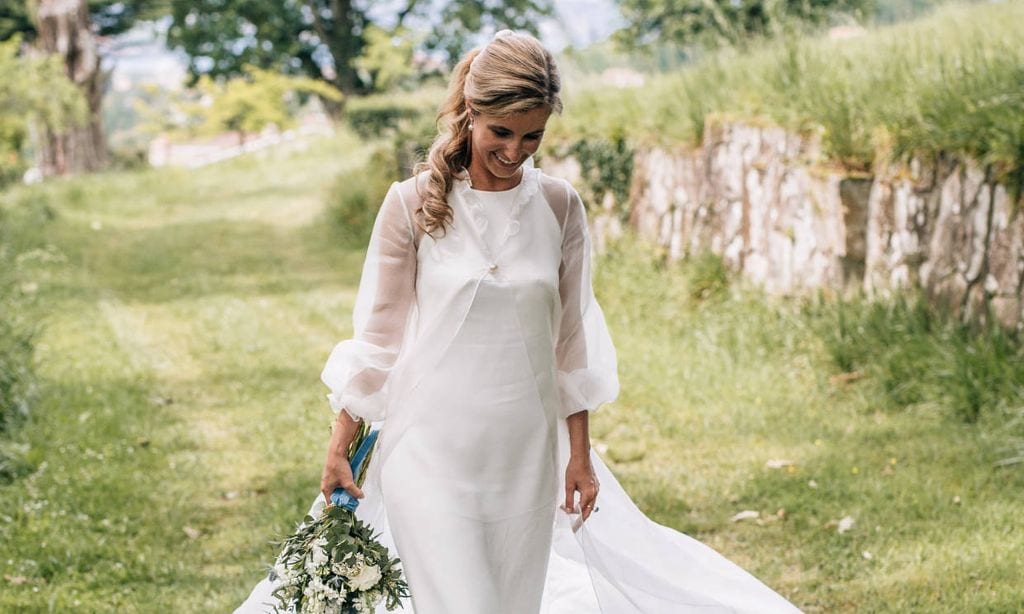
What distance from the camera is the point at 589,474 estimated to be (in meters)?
3.52

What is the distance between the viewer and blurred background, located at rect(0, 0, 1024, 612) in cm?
561

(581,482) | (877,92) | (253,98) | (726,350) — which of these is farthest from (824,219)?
(253,98)

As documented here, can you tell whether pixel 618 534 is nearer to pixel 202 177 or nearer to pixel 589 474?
pixel 589 474

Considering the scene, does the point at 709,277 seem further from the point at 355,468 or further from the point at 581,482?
the point at 355,468

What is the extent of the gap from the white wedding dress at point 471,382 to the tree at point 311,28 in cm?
3102

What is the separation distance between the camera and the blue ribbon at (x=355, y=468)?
129 inches

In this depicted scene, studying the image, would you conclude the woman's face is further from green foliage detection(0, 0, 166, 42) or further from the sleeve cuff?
green foliage detection(0, 0, 166, 42)

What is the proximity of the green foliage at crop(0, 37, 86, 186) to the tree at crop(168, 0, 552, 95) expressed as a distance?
36.4 feet

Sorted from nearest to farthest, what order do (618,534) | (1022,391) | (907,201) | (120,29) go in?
1. (618,534)
2. (1022,391)
3. (907,201)
4. (120,29)

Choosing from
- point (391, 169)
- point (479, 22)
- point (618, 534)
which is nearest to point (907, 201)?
point (618, 534)

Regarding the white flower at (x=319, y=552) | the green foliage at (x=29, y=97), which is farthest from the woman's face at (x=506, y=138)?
the green foliage at (x=29, y=97)

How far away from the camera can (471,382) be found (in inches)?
128

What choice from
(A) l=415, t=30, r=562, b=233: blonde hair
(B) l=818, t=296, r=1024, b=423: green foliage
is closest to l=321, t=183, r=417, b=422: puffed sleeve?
(A) l=415, t=30, r=562, b=233: blonde hair

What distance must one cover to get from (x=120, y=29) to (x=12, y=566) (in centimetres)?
3142
